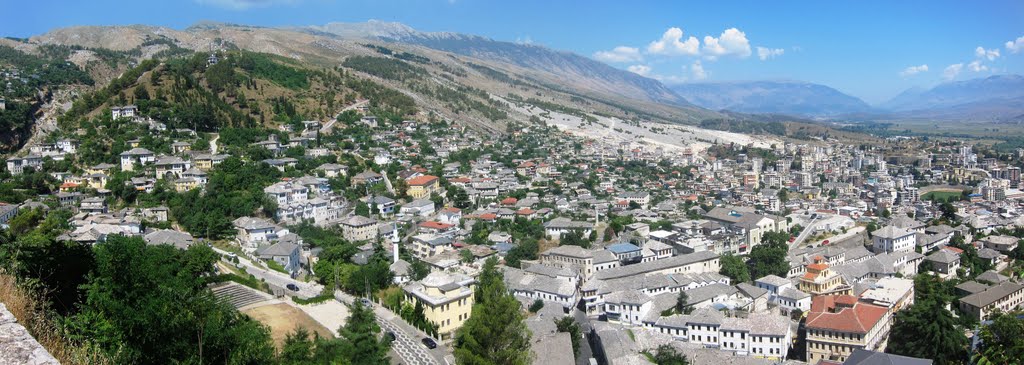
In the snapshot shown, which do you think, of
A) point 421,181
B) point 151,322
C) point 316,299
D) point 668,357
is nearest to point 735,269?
point 668,357

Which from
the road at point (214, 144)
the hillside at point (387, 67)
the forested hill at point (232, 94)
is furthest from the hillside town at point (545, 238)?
the hillside at point (387, 67)

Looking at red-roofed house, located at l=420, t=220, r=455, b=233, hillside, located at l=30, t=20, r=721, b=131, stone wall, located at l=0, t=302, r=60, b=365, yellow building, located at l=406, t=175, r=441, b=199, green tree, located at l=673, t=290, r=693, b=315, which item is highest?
hillside, located at l=30, t=20, r=721, b=131

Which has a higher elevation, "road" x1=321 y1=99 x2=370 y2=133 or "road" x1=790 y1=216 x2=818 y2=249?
"road" x1=321 y1=99 x2=370 y2=133

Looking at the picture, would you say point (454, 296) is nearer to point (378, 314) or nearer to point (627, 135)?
point (378, 314)

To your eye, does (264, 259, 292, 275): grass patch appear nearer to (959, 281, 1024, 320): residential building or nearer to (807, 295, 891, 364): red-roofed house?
(807, 295, 891, 364): red-roofed house

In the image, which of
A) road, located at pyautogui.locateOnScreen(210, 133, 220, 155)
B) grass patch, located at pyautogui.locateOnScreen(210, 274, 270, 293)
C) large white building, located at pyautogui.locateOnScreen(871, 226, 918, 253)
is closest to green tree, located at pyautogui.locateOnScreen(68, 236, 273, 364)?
grass patch, located at pyautogui.locateOnScreen(210, 274, 270, 293)

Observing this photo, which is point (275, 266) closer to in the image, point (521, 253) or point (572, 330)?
point (521, 253)
